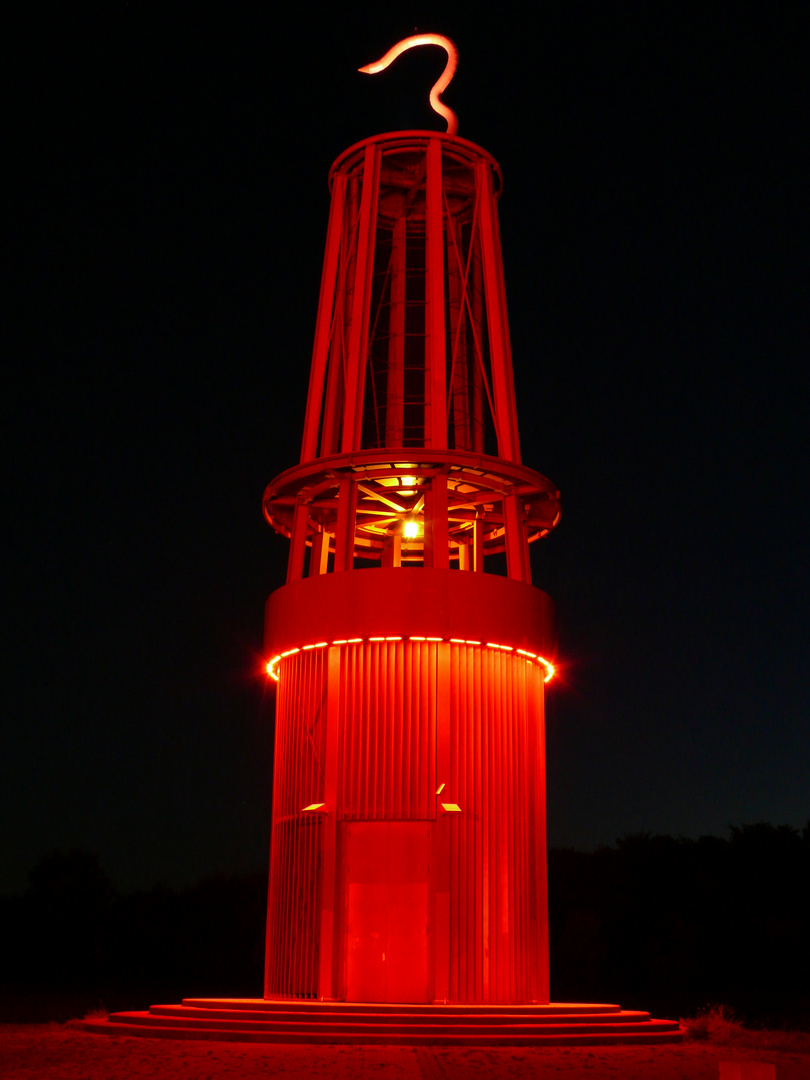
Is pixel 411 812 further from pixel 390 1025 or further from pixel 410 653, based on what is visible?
pixel 390 1025

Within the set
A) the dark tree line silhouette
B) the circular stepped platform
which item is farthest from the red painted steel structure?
the dark tree line silhouette

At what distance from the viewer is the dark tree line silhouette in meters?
55.4

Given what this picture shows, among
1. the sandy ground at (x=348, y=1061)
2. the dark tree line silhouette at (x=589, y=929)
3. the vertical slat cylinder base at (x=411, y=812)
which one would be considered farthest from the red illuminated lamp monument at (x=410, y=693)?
the dark tree line silhouette at (x=589, y=929)

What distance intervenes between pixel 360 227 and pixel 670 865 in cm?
3989

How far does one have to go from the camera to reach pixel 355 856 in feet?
79.9

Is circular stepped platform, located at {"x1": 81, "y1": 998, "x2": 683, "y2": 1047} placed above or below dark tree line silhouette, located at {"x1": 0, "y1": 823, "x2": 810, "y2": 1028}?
below

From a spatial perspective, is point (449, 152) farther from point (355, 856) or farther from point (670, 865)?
point (670, 865)

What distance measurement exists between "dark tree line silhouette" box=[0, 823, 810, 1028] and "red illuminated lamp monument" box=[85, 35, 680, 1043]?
24556 mm

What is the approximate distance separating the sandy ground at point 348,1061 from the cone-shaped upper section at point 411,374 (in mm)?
10888

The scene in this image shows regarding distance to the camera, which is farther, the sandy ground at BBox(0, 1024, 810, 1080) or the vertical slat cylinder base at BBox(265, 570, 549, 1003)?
the vertical slat cylinder base at BBox(265, 570, 549, 1003)

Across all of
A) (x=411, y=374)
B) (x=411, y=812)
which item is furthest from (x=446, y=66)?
(x=411, y=812)

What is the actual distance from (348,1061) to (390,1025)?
2.54m

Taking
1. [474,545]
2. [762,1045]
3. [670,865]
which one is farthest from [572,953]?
[762,1045]

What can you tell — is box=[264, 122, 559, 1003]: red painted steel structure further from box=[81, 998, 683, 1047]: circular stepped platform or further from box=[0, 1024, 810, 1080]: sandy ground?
box=[0, 1024, 810, 1080]: sandy ground
